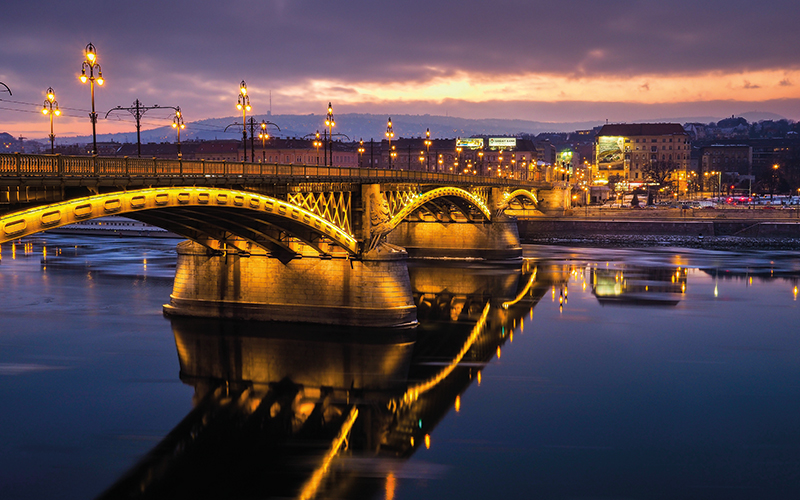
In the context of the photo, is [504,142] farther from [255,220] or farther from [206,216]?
[206,216]

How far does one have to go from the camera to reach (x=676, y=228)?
92938mm

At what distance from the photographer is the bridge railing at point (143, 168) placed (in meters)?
18.3

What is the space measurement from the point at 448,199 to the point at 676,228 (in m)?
40.7

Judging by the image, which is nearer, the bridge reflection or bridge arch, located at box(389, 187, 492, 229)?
the bridge reflection

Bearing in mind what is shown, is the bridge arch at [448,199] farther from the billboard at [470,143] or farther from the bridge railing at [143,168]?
the billboard at [470,143]

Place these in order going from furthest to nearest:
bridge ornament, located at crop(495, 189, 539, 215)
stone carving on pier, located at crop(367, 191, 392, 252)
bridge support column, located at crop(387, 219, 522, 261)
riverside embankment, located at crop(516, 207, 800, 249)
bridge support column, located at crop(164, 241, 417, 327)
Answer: riverside embankment, located at crop(516, 207, 800, 249) < bridge ornament, located at crop(495, 189, 539, 215) < bridge support column, located at crop(387, 219, 522, 261) < stone carving on pier, located at crop(367, 191, 392, 252) < bridge support column, located at crop(164, 241, 417, 327)

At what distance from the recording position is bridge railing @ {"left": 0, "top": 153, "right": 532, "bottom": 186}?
722 inches

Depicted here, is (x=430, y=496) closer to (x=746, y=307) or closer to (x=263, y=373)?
(x=263, y=373)

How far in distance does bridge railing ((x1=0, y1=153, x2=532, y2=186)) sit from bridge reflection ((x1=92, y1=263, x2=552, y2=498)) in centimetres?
732

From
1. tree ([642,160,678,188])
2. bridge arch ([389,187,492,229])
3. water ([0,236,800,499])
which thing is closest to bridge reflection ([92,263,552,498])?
water ([0,236,800,499])

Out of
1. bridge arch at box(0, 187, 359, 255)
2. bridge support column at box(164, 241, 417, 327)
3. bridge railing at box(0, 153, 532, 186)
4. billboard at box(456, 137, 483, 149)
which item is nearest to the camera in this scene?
bridge railing at box(0, 153, 532, 186)

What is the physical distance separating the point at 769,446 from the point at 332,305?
1917 centimetres

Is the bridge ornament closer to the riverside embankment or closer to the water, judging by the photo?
the riverside embankment

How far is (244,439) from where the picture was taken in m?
22.4
